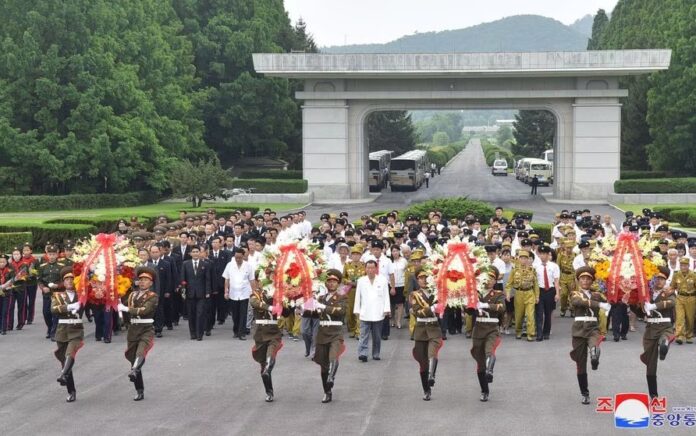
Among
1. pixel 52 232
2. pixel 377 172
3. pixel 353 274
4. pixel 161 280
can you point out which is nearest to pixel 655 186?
pixel 377 172

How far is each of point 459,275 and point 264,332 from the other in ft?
9.26

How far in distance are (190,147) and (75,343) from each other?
2040 inches

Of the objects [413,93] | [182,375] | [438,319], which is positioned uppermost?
[413,93]

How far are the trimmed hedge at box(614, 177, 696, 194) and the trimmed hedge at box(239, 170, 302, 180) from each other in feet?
66.1

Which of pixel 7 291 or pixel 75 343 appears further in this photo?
pixel 7 291

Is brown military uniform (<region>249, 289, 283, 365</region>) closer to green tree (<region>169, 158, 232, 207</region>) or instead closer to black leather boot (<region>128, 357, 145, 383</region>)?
black leather boot (<region>128, 357, 145, 383</region>)

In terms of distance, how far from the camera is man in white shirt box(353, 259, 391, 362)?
58.9 ft

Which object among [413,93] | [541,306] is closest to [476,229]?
[541,306]

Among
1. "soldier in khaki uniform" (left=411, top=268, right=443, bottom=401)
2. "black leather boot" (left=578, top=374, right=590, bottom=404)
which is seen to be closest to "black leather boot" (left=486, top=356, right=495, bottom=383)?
"soldier in khaki uniform" (left=411, top=268, right=443, bottom=401)

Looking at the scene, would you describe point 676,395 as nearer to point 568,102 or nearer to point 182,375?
point 182,375

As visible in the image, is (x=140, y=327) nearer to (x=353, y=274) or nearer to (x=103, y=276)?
(x=103, y=276)

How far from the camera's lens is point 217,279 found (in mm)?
21531

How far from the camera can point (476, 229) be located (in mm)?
25766

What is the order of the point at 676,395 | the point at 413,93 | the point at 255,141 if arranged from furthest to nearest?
the point at 255,141 → the point at 413,93 → the point at 676,395
